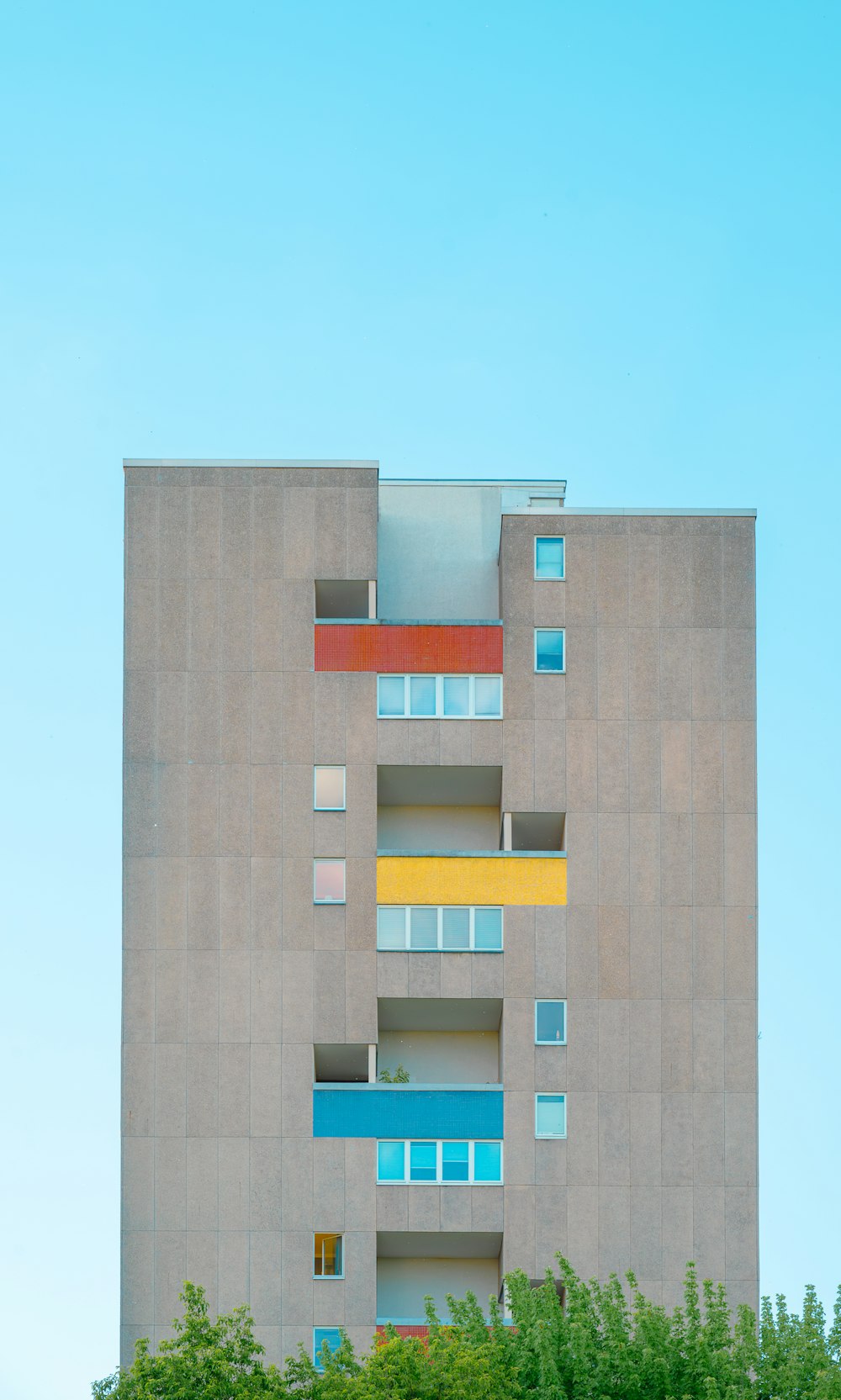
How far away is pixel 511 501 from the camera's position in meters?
56.2

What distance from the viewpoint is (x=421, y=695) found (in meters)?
50.2

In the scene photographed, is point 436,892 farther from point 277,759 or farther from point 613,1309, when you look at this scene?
point 613,1309

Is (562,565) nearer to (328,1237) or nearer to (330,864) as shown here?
(330,864)

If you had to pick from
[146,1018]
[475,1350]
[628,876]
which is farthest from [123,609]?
[475,1350]

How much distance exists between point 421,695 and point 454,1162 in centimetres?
1210

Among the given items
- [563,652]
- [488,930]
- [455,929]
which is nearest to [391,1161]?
[455,929]

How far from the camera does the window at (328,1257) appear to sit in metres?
46.9

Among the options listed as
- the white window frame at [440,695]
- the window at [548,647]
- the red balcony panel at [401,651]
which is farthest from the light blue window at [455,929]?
the window at [548,647]

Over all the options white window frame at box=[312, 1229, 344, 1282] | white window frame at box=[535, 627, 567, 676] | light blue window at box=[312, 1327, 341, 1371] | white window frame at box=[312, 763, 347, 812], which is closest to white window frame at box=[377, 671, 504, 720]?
white window frame at box=[535, 627, 567, 676]

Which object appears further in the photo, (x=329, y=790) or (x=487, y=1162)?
(x=329, y=790)

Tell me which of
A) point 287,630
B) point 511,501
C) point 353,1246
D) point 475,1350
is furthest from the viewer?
point 511,501

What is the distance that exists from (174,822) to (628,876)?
1192 cm

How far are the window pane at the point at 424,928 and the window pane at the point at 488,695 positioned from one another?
17.9 ft

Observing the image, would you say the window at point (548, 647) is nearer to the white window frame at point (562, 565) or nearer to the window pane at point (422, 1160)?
the white window frame at point (562, 565)
